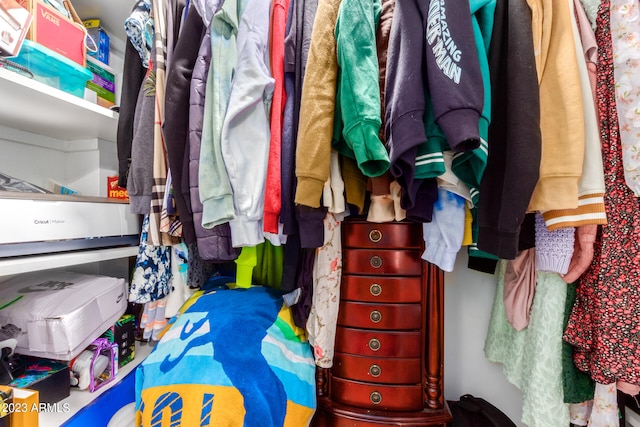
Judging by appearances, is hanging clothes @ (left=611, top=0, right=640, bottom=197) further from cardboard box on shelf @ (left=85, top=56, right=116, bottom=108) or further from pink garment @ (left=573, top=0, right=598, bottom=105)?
cardboard box on shelf @ (left=85, top=56, right=116, bottom=108)

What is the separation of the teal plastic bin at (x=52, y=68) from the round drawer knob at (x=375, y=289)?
1.18 metres

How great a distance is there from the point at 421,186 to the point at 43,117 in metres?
1.28

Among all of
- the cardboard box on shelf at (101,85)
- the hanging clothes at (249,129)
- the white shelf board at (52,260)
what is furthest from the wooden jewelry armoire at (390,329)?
the cardboard box on shelf at (101,85)

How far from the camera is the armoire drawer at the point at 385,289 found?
90 centimetres

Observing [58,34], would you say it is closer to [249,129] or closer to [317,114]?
[249,129]

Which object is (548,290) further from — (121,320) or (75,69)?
(75,69)

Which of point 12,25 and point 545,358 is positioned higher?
point 12,25

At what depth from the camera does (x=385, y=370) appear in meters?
0.89

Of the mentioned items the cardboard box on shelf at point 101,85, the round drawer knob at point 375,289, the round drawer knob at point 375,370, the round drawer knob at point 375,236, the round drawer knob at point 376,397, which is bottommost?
the round drawer knob at point 376,397

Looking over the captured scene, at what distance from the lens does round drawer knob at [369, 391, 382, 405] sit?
0.90 meters

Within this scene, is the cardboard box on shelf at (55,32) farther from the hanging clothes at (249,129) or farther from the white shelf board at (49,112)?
the hanging clothes at (249,129)

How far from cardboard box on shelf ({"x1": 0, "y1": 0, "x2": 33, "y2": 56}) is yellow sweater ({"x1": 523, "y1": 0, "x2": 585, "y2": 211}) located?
50.1 inches

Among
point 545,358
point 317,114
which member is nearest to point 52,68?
point 317,114

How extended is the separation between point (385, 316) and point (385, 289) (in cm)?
9
